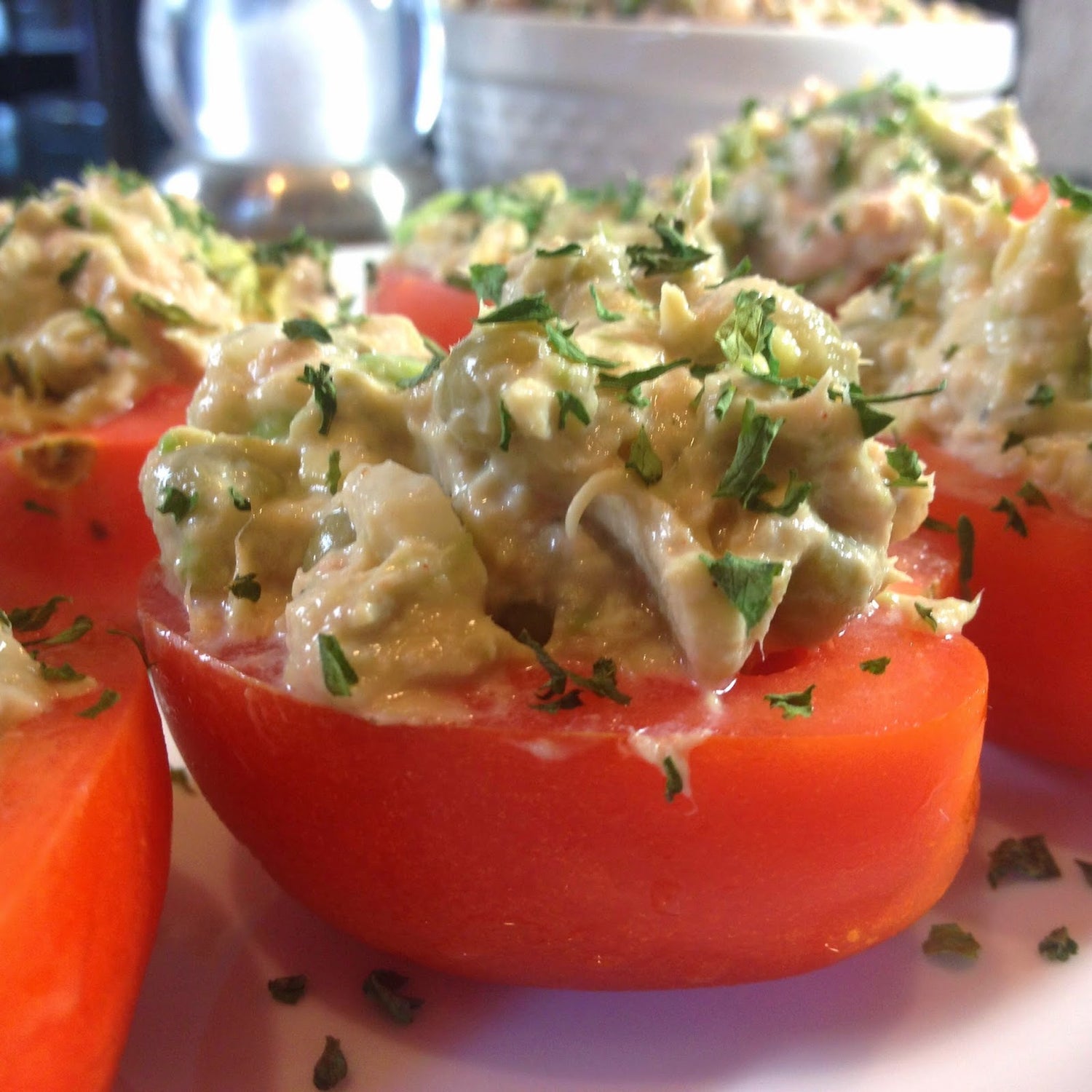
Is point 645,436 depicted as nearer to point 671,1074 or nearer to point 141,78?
point 671,1074

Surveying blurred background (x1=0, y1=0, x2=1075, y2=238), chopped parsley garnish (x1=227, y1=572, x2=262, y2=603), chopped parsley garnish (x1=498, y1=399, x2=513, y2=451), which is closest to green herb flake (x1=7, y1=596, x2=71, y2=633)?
chopped parsley garnish (x1=227, y1=572, x2=262, y2=603)

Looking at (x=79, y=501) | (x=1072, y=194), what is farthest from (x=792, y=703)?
(x=79, y=501)

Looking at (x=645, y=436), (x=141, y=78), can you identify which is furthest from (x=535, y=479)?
(x=141, y=78)

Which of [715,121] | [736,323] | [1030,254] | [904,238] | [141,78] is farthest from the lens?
[141,78]

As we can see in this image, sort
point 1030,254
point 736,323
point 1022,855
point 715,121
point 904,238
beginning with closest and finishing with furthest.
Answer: point 736,323 < point 1022,855 < point 1030,254 < point 904,238 < point 715,121

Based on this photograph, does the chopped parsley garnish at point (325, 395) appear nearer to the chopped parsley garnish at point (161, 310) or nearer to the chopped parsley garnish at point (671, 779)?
the chopped parsley garnish at point (671, 779)

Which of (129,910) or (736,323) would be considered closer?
(129,910)

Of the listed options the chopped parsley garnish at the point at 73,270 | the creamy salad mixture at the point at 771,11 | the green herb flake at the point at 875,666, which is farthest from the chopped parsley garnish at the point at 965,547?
the creamy salad mixture at the point at 771,11
